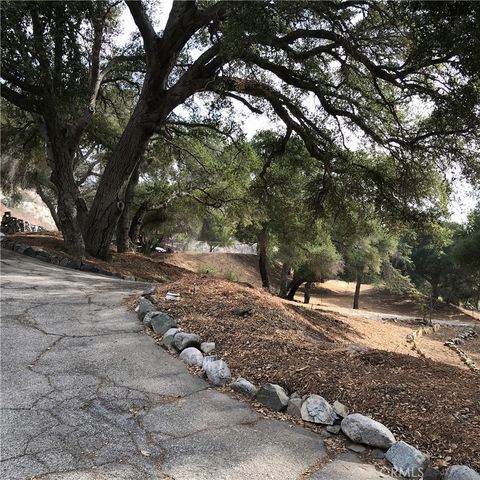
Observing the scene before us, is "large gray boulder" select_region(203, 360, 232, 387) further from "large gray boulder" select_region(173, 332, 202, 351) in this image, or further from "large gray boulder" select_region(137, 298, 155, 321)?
"large gray boulder" select_region(137, 298, 155, 321)

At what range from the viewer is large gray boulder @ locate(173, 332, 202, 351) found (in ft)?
14.6

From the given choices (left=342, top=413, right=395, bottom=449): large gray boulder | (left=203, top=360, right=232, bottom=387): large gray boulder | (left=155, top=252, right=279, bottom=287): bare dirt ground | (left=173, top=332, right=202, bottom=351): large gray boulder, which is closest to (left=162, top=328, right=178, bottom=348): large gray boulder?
(left=173, top=332, right=202, bottom=351): large gray boulder

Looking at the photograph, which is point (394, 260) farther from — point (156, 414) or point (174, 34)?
point (156, 414)

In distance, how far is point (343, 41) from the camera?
6996mm

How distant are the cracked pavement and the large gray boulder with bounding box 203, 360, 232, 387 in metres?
0.09

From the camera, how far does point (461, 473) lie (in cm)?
261

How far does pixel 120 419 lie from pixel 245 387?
1029 mm

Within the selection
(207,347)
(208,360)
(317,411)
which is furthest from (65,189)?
(317,411)

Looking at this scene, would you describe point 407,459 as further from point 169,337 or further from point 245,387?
point 169,337

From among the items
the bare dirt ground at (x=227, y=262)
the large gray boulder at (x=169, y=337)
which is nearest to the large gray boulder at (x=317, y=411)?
the large gray boulder at (x=169, y=337)

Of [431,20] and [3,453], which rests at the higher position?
[431,20]

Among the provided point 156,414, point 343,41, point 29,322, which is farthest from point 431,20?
point 29,322

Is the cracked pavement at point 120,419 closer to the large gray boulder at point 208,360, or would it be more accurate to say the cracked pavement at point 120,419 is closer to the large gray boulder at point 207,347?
the large gray boulder at point 208,360

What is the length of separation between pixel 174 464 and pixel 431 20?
4.93m
